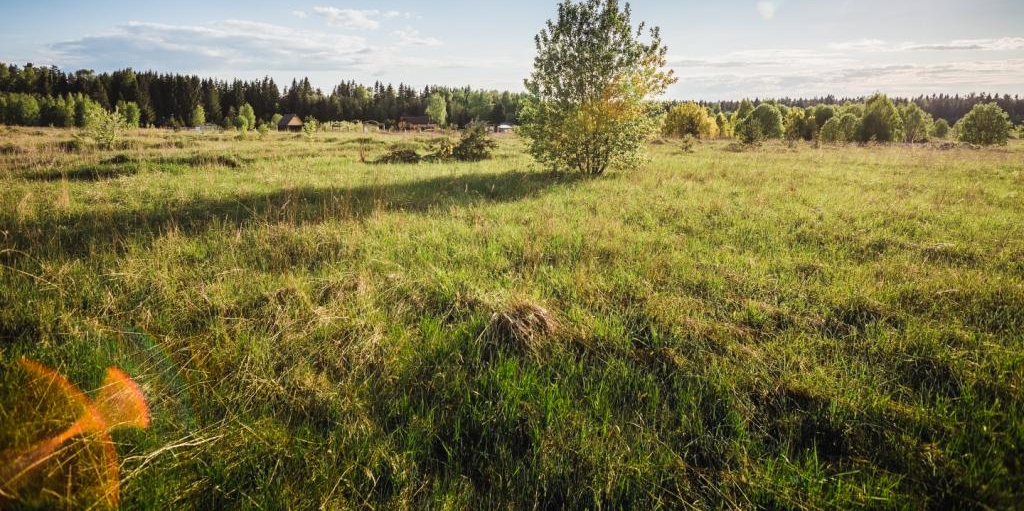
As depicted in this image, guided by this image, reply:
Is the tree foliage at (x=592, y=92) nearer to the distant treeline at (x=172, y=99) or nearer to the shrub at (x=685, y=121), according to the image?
the shrub at (x=685, y=121)

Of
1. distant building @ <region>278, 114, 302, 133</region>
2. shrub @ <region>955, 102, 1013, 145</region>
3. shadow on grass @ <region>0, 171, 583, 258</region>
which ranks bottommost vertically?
shadow on grass @ <region>0, 171, 583, 258</region>

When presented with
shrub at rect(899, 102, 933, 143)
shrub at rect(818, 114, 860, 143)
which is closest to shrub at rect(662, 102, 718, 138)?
shrub at rect(818, 114, 860, 143)

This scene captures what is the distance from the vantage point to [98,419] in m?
2.21

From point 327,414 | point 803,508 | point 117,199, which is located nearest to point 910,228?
point 803,508

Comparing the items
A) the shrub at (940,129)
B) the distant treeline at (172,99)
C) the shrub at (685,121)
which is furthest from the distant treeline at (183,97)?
the shrub at (940,129)

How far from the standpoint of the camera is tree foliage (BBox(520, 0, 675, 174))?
11992mm

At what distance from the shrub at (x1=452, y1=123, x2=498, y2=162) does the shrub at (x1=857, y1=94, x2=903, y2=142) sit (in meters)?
45.3

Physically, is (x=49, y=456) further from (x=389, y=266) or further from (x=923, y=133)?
(x=923, y=133)

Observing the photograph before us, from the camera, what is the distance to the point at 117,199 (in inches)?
321

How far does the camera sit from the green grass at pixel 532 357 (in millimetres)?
2086

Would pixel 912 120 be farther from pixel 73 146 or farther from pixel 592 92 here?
pixel 73 146

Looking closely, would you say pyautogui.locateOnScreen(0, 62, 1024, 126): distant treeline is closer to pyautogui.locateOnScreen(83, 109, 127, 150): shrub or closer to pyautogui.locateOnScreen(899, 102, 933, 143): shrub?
pyautogui.locateOnScreen(899, 102, 933, 143): shrub

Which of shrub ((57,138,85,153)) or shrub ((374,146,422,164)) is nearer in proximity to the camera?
shrub ((374,146,422,164))

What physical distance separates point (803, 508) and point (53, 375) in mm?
4272
